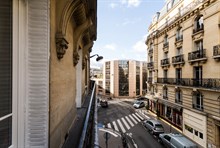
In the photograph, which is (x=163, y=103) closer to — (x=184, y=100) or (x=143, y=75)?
(x=184, y=100)

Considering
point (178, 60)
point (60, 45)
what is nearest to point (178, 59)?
point (178, 60)

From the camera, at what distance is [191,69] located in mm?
18672

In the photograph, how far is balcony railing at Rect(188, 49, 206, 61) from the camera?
1639 cm

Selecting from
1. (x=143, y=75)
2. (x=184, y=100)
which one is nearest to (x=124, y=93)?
(x=143, y=75)

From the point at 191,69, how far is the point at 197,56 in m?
1.74

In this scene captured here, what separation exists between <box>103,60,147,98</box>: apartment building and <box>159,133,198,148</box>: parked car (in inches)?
1522

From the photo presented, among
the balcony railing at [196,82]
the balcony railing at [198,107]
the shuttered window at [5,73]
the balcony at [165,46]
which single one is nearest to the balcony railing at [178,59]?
the balcony railing at [196,82]

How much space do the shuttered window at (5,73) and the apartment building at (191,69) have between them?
49.8 feet

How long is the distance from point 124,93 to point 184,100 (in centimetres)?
3726

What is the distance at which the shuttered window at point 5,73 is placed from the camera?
1849 millimetres

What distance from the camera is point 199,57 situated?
17.0 m

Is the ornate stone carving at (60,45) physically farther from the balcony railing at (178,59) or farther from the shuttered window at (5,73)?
the balcony railing at (178,59)

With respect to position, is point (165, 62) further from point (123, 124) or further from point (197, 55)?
point (123, 124)

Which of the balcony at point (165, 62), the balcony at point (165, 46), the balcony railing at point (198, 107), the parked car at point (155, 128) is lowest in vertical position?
the parked car at point (155, 128)
